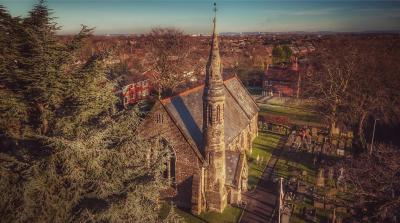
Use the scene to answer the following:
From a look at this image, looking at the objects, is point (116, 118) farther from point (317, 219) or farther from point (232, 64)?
point (232, 64)

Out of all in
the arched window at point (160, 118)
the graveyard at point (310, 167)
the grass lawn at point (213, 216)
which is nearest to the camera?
the grass lawn at point (213, 216)

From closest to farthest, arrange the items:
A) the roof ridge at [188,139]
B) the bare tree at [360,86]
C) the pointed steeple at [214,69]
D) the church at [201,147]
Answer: the pointed steeple at [214,69], the church at [201,147], the roof ridge at [188,139], the bare tree at [360,86]

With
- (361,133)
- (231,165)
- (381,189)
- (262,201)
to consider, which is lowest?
(262,201)

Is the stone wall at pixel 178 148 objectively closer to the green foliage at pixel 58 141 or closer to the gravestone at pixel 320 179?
the green foliage at pixel 58 141

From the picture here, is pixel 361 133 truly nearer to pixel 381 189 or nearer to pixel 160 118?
pixel 381 189

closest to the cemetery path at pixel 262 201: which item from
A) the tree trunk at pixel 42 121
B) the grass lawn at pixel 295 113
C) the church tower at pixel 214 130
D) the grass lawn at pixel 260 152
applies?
the grass lawn at pixel 260 152

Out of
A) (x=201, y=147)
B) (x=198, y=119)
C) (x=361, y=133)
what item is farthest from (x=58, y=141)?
(x=361, y=133)

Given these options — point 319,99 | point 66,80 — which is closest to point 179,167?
point 66,80
